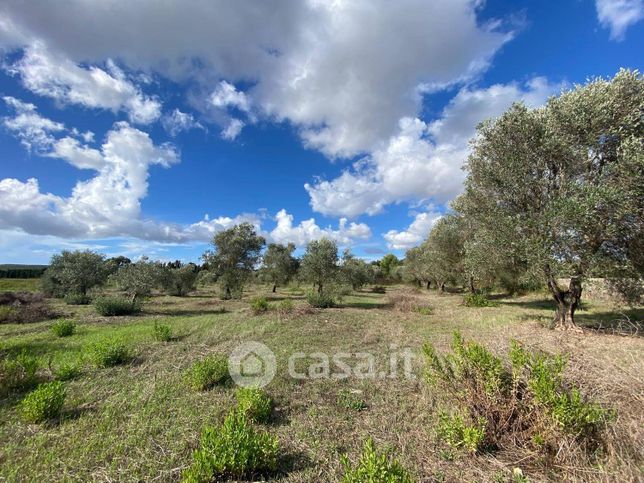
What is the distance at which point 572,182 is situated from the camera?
413 inches

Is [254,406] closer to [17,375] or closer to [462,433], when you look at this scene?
[462,433]

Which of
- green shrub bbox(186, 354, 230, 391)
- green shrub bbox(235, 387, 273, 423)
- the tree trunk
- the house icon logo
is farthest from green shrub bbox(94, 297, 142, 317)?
the tree trunk

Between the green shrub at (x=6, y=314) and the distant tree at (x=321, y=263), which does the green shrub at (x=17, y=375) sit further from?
the distant tree at (x=321, y=263)

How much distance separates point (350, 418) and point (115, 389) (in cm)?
521

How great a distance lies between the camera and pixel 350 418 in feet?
17.4

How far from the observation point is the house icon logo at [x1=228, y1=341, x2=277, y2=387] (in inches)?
270

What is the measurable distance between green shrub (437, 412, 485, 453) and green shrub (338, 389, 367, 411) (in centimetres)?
164

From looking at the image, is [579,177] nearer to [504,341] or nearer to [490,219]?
[490,219]

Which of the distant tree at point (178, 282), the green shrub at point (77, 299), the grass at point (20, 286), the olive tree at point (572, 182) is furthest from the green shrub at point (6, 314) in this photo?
the olive tree at point (572, 182)

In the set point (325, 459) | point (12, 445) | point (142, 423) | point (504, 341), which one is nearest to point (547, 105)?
point (504, 341)

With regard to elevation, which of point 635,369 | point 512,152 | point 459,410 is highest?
point 512,152

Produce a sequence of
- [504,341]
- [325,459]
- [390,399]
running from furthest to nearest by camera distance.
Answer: [390,399]
[504,341]
[325,459]

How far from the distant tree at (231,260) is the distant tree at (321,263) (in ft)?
24.9

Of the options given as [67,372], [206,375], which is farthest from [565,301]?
[67,372]
